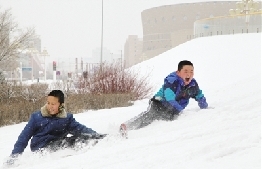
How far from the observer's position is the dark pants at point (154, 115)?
5.36m

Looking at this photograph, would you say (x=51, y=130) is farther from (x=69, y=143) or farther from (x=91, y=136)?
(x=91, y=136)

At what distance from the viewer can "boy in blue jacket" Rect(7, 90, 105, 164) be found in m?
4.17

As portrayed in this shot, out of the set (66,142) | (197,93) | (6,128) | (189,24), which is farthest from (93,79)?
(189,24)

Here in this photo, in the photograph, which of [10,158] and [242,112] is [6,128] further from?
[242,112]

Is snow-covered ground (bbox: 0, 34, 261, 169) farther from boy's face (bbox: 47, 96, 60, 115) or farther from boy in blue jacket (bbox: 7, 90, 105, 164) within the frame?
boy's face (bbox: 47, 96, 60, 115)

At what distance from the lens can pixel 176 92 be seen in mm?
5523

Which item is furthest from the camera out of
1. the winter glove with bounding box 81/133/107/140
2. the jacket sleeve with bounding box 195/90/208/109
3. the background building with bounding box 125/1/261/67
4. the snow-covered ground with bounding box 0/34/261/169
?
the background building with bounding box 125/1/261/67

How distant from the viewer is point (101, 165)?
3.52 meters

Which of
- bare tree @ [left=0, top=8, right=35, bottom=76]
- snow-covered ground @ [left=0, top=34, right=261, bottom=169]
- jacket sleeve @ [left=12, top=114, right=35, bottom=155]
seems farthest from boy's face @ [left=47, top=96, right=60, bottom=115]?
bare tree @ [left=0, top=8, right=35, bottom=76]

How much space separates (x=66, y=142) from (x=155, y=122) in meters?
1.53

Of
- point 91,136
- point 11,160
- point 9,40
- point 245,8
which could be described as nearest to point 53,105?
point 91,136

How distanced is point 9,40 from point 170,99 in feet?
61.2

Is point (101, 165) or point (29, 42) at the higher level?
point (29, 42)

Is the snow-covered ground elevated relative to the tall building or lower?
lower
